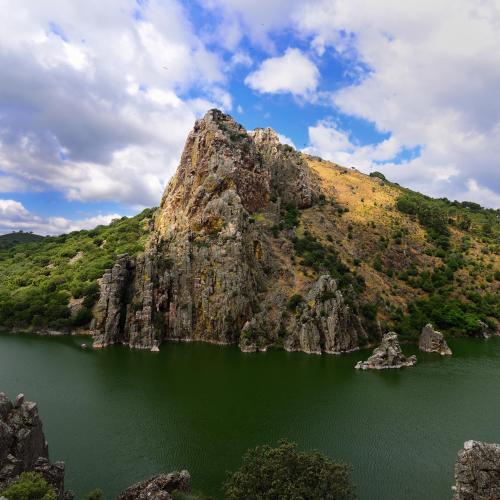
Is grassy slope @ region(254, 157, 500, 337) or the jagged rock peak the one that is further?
the jagged rock peak

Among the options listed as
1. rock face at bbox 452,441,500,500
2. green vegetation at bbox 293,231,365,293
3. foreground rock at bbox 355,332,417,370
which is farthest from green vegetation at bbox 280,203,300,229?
rock face at bbox 452,441,500,500

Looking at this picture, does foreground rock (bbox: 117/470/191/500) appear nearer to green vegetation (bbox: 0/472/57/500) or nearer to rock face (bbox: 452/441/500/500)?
green vegetation (bbox: 0/472/57/500)

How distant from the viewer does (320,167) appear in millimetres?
154250

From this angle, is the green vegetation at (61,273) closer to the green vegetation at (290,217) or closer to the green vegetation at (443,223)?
the green vegetation at (290,217)

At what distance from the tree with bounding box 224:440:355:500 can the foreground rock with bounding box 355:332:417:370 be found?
40.2 m

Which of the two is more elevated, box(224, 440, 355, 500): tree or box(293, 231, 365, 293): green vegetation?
box(293, 231, 365, 293): green vegetation

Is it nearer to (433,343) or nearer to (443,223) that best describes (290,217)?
(443,223)

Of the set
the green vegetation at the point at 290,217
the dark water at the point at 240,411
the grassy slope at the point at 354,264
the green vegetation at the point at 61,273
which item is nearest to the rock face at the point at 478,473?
the dark water at the point at 240,411

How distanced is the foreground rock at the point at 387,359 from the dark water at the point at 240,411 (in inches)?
96.7

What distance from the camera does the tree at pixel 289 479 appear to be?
25500 mm

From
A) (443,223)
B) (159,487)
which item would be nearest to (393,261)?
(443,223)

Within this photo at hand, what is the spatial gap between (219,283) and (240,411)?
40.7m

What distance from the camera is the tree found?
83.7 ft

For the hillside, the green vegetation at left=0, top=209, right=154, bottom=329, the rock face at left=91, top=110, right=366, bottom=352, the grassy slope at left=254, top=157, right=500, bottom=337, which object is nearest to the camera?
the rock face at left=91, top=110, right=366, bottom=352
